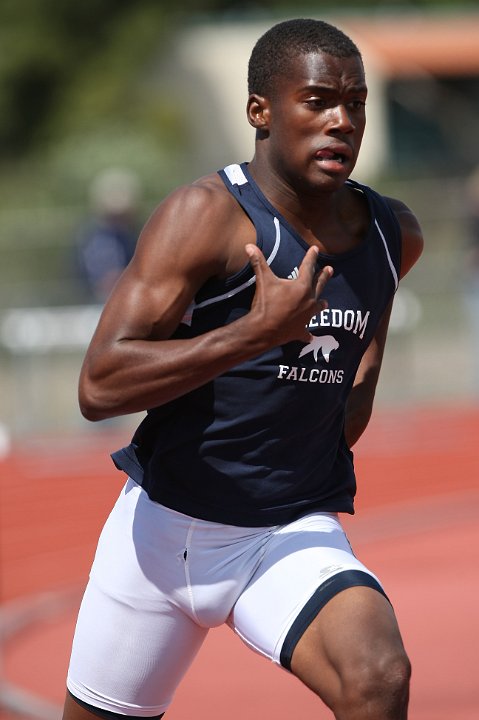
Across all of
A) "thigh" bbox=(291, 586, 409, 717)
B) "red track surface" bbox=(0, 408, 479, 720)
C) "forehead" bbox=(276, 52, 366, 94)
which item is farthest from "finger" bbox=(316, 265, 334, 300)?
"red track surface" bbox=(0, 408, 479, 720)

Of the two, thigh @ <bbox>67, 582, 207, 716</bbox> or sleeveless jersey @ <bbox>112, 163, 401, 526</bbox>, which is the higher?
sleeveless jersey @ <bbox>112, 163, 401, 526</bbox>

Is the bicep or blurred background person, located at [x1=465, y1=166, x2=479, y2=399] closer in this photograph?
the bicep

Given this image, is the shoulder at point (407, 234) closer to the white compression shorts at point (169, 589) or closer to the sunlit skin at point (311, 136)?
the sunlit skin at point (311, 136)

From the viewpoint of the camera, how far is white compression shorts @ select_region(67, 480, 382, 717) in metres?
3.66

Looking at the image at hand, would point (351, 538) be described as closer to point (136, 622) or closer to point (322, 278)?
point (136, 622)

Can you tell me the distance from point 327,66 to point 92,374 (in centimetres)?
100

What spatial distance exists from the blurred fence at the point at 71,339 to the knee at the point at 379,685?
10807mm

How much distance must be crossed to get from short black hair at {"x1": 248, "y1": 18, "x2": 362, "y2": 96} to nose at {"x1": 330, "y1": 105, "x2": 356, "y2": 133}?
0.48 ft

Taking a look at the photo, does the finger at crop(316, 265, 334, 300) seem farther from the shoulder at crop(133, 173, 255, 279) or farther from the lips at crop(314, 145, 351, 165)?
the lips at crop(314, 145, 351, 165)

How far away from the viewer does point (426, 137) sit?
29.0 m

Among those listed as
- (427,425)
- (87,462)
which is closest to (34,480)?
(87,462)

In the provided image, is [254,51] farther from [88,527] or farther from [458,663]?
[88,527]

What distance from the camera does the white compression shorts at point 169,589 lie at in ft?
12.0

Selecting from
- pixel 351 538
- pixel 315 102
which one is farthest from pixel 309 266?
pixel 351 538
